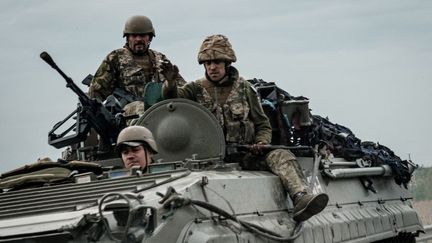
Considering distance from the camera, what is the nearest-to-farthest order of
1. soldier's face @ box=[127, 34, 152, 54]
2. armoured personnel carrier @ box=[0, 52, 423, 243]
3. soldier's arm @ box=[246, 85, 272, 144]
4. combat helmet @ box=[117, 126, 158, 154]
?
armoured personnel carrier @ box=[0, 52, 423, 243]
combat helmet @ box=[117, 126, 158, 154]
soldier's arm @ box=[246, 85, 272, 144]
soldier's face @ box=[127, 34, 152, 54]

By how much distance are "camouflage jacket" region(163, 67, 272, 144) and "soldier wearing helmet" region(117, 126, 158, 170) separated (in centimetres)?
125

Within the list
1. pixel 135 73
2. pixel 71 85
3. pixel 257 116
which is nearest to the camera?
pixel 257 116

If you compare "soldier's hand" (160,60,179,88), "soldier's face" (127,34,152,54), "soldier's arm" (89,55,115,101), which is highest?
"soldier's face" (127,34,152,54)

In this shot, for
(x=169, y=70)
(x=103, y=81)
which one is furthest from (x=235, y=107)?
(x=103, y=81)

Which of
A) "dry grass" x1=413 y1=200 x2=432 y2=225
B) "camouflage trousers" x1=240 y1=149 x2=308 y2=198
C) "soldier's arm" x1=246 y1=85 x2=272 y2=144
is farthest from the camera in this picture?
"dry grass" x1=413 y1=200 x2=432 y2=225

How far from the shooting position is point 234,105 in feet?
45.9

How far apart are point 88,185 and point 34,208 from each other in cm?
65

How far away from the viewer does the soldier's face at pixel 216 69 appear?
14.0m

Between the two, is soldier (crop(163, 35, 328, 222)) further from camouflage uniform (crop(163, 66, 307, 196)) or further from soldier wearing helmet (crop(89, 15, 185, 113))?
soldier wearing helmet (crop(89, 15, 185, 113))

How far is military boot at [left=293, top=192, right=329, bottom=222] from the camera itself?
41.8 feet

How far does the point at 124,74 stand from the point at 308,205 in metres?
4.12

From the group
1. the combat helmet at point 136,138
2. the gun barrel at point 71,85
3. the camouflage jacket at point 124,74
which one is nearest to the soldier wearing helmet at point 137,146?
the combat helmet at point 136,138

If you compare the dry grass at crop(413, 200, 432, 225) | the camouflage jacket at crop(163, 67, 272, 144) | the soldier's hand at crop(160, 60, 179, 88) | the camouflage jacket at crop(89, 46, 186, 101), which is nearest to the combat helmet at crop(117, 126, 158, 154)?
the soldier's hand at crop(160, 60, 179, 88)

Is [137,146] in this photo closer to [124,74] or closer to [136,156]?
[136,156]
